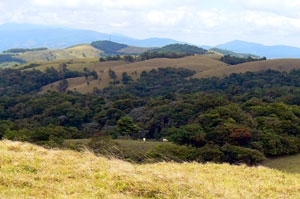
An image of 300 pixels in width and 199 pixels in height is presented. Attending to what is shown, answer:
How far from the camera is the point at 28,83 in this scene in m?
115

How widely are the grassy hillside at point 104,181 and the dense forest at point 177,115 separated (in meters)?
9.81

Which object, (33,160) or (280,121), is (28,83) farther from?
(33,160)

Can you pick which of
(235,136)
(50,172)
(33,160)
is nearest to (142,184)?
(50,172)

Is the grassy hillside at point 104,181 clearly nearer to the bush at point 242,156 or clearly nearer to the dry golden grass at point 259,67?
the bush at point 242,156

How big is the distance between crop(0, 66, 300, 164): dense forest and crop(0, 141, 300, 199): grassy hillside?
981cm

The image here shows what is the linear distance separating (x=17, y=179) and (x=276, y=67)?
410ft

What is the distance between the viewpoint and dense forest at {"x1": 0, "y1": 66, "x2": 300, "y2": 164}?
1085 inches

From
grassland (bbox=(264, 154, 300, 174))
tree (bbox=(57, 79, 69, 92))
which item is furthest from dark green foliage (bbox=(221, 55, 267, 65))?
grassland (bbox=(264, 154, 300, 174))

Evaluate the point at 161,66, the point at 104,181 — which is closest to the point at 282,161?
the point at 104,181

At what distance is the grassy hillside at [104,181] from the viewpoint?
809cm

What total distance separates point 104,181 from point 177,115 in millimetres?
40712

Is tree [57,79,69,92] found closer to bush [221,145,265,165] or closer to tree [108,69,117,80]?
tree [108,69,117,80]

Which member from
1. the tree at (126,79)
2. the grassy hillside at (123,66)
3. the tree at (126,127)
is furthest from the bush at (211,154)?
the tree at (126,79)

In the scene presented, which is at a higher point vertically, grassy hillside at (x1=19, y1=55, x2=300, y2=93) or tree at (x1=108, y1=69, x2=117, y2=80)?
grassy hillside at (x1=19, y1=55, x2=300, y2=93)
